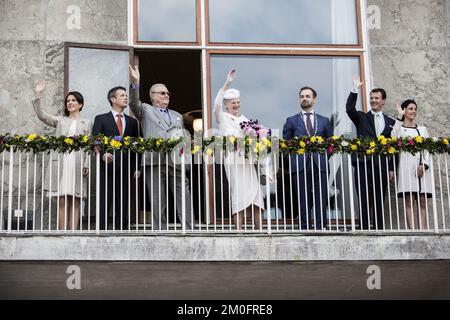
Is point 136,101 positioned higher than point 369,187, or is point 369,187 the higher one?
point 136,101

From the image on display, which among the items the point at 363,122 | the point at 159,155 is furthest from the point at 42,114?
the point at 363,122

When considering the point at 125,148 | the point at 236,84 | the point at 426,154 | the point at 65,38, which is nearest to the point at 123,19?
the point at 65,38

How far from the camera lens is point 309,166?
10.8 m

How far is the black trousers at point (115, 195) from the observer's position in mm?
10328

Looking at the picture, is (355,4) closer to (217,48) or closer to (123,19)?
(217,48)

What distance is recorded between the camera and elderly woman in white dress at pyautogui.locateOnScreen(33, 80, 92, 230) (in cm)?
1035

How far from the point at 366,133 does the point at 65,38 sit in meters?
4.32

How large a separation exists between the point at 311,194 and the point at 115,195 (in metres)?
2.39

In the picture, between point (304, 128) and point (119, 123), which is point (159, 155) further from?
point (304, 128)

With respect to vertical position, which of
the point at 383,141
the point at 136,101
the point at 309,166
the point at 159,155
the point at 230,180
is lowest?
the point at 230,180

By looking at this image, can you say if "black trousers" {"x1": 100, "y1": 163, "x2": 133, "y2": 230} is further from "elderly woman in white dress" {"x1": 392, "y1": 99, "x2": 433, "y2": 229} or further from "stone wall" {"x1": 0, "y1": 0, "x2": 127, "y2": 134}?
"elderly woman in white dress" {"x1": 392, "y1": 99, "x2": 433, "y2": 229}

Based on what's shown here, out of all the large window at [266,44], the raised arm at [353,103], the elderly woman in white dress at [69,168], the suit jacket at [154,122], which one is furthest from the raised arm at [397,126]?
the elderly woman in white dress at [69,168]

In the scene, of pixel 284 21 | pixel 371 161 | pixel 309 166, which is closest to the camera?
pixel 309 166

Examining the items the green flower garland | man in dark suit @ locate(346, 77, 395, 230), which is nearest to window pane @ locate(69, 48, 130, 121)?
the green flower garland
